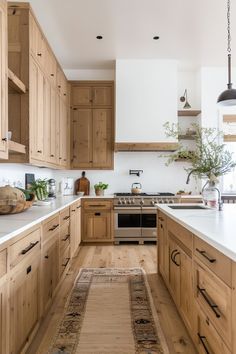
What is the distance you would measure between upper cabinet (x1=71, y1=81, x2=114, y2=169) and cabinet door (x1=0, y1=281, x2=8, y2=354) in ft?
12.4

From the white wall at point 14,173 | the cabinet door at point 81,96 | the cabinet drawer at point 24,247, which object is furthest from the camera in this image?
the cabinet door at point 81,96

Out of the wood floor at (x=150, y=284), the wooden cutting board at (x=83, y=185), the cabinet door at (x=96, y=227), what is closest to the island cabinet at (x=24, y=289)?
the wood floor at (x=150, y=284)

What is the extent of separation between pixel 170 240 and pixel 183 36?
3.10 meters

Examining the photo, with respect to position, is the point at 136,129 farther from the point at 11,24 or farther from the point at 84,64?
the point at 11,24

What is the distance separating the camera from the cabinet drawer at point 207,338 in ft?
4.38

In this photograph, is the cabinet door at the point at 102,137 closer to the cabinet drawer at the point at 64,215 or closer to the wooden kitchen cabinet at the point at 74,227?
the wooden kitchen cabinet at the point at 74,227

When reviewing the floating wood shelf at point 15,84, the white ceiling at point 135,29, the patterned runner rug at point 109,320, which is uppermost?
the white ceiling at point 135,29

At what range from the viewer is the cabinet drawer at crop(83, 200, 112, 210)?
475cm

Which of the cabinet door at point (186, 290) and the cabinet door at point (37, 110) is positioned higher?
the cabinet door at point (37, 110)

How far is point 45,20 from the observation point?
3.68 metres

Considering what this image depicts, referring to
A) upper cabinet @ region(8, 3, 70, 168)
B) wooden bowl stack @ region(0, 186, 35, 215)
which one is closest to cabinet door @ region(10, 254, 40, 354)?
wooden bowl stack @ region(0, 186, 35, 215)

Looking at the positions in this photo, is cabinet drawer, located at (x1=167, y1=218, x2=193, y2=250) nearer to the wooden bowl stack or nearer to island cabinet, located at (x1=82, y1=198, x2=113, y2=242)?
the wooden bowl stack

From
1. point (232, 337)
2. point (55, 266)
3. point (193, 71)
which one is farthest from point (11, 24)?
point (193, 71)

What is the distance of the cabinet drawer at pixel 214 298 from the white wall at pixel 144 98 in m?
3.42
